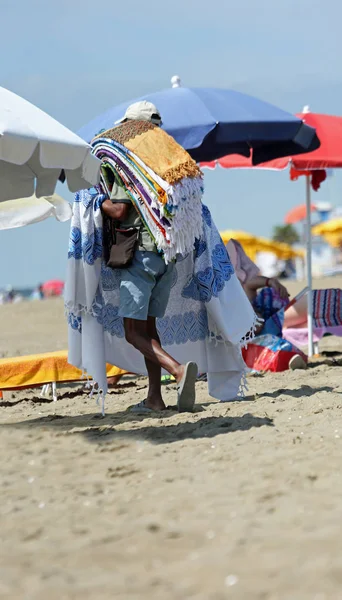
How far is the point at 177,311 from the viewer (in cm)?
553

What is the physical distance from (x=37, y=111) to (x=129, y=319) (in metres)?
1.33

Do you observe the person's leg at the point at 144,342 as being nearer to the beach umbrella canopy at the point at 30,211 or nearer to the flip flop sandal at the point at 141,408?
the flip flop sandal at the point at 141,408

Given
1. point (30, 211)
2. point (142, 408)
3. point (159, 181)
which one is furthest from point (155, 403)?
point (30, 211)

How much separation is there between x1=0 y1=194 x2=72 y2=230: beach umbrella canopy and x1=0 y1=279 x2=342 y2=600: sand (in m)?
2.30

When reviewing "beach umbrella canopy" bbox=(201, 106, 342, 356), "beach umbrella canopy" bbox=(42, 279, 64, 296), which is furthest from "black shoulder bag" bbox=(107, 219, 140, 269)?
"beach umbrella canopy" bbox=(42, 279, 64, 296)

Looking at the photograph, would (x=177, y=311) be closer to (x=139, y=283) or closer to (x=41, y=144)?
(x=139, y=283)

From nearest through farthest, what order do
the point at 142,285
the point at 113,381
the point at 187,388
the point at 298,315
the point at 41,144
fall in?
the point at 41,144 → the point at 187,388 → the point at 142,285 → the point at 113,381 → the point at 298,315

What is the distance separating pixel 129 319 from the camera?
4.97m

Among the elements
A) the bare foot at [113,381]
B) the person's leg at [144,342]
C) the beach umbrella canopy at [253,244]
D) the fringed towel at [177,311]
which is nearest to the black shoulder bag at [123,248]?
the fringed towel at [177,311]

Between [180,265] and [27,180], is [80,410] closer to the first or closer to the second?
[180,265]

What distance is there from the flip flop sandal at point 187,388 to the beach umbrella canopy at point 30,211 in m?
2.82

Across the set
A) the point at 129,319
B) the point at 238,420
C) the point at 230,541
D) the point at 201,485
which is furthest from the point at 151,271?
the point at 230,541

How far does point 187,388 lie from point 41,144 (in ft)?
5.24

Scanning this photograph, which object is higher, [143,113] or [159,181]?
[143,113]
